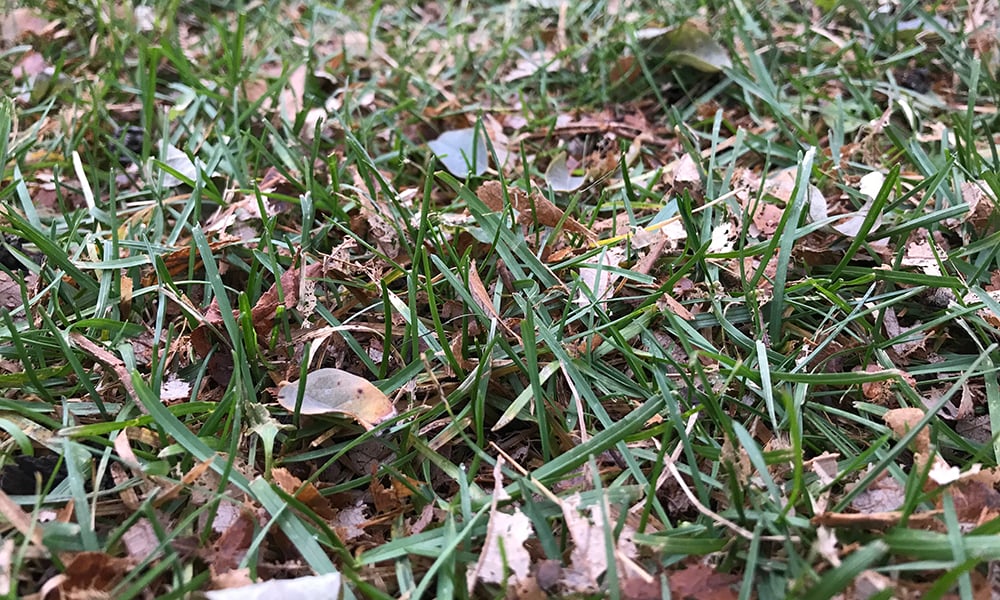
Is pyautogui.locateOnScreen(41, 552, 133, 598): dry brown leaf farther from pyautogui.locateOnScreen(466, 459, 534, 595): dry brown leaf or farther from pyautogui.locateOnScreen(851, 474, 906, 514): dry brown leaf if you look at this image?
pyautogui.locateOnScreen(851, 474, 906, 514): dry brown leaf

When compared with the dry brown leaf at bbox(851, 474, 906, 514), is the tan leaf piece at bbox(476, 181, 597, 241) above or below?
above

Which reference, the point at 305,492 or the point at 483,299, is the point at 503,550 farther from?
the point at 483,299

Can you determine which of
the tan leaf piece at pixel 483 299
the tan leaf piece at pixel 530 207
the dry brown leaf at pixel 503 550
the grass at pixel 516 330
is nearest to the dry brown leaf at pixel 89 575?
the grass at pixel 516 330

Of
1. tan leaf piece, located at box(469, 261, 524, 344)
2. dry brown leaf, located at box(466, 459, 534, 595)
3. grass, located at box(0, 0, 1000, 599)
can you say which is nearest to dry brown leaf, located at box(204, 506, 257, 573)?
grass, located at box(0, 0, 1000, 599)

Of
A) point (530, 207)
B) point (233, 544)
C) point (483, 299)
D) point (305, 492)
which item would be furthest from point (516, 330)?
point (233, 544)

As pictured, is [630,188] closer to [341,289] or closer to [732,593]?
[341,289]

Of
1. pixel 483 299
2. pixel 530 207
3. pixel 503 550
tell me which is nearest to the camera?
pixel 503 550
